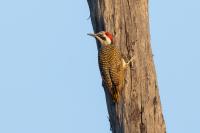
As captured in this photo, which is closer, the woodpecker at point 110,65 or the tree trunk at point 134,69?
the tree trunk at point 134,69

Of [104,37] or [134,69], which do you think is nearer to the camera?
[104,37]

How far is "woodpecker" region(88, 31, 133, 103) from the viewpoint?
20.4 ft

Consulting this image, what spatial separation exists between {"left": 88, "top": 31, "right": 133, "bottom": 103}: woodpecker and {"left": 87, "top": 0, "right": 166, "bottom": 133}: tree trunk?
84mm

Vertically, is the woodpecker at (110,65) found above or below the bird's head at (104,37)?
below

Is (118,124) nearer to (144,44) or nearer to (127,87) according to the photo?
(127,87)

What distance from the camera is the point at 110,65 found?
22.1 feet

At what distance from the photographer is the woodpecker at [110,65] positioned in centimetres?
621

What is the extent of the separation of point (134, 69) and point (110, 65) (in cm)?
54

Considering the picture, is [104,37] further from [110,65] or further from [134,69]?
[110,65]

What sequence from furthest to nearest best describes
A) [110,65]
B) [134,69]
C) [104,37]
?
[110,65] → [134,69] → [104,37]

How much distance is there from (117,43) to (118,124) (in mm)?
1021

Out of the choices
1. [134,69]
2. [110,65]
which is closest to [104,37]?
[134,69]

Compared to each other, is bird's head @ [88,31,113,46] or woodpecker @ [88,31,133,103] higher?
bird's head @ [88,31,113,46]

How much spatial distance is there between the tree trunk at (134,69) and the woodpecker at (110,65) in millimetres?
84
